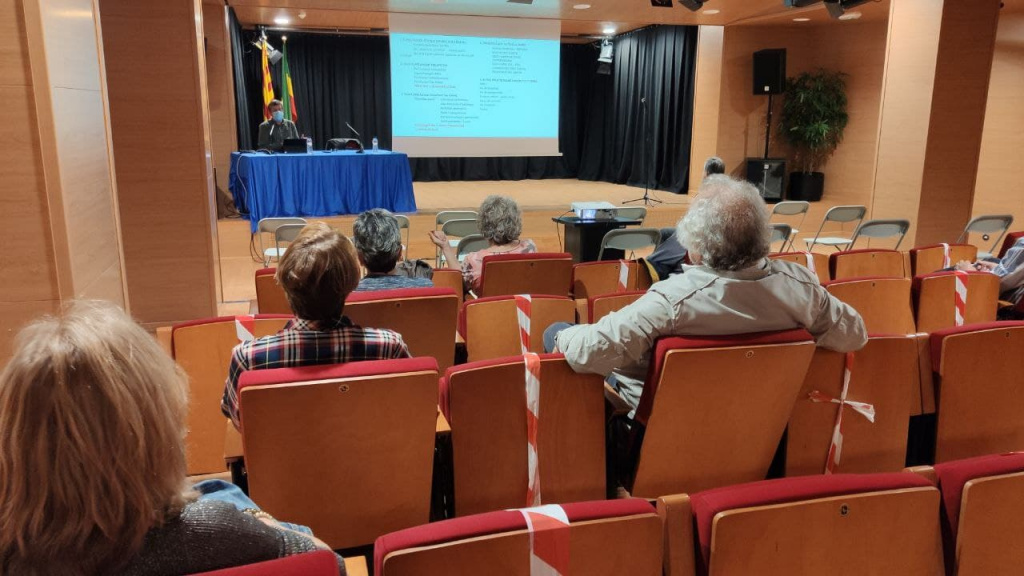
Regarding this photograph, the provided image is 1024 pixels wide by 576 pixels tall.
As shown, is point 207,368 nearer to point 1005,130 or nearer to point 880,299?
point 880,299

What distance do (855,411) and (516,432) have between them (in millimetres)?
1029

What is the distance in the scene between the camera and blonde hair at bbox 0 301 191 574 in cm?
87

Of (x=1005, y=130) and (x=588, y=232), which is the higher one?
(x=1005, y=130)

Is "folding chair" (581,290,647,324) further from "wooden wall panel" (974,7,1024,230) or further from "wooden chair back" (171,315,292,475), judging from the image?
"wooden wall panel" (974,7,1024,230)

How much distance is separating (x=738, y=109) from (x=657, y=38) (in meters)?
2.40

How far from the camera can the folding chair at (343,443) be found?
1643 millimetres

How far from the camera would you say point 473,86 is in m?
9.82

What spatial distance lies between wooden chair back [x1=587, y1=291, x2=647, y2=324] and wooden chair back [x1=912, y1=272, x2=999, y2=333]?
1360 mm

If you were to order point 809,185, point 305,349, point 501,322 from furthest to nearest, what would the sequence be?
1. point 809,185
2. point 501,322
3. point 305,349

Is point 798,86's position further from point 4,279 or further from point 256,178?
point 4,279

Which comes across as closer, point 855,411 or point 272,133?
point 855,411

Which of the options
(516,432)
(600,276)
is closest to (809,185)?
(600,276)

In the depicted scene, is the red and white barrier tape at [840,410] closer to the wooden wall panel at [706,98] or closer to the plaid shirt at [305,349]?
the plaid shirt at [305,349]

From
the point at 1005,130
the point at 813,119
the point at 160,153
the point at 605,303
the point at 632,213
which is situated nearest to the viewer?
the point at 605,303
